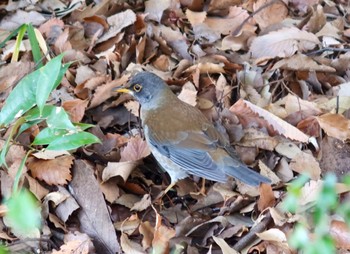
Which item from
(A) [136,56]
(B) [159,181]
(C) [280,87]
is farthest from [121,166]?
(C) [280,87]

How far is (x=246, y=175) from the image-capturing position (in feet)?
12.6

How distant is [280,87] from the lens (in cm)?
500

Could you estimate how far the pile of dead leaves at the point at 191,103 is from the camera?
12.5ft

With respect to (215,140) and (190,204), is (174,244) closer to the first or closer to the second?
(190,204)

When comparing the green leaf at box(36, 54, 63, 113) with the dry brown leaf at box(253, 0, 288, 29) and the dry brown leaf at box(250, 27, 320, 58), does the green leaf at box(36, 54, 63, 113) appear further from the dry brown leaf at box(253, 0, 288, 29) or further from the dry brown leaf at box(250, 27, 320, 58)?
the dry brown leaf at box(253, 0, 288, 29)

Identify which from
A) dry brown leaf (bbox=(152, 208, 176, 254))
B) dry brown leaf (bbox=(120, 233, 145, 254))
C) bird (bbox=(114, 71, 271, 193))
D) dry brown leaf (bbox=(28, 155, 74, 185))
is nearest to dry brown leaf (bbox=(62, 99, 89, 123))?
bird (bbox=(114, 71, 271, 193))

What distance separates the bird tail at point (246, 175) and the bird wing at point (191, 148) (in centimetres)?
7

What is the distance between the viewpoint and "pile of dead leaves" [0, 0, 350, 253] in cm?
380

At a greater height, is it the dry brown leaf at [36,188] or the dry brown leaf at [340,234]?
the dry brown leaf at [36,188]

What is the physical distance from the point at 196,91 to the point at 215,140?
72 cm

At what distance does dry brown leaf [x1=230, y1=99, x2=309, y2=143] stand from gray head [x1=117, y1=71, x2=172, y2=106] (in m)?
0.58

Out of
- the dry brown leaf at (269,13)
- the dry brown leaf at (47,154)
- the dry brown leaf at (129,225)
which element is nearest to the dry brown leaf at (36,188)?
the dry brown leaf at (47,154)

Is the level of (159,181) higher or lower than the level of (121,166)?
lower

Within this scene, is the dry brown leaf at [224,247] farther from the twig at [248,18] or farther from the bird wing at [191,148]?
the twig at [248,18]
